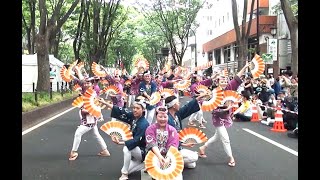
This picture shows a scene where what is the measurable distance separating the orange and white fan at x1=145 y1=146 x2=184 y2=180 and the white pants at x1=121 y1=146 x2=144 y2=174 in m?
1.01

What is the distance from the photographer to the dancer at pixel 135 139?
6695 millimetres

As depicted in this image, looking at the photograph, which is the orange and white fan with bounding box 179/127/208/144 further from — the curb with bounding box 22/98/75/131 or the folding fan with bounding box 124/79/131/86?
the folding fan with bounding box 124/79/131/86

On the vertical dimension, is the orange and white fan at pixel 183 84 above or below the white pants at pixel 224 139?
above

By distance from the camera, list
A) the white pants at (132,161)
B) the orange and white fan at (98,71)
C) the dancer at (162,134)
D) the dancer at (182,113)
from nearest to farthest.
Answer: the dancer at (162,134)
the white pants at (132,161)
the dancer at (182,113)
the orange and white fan at (98,71)

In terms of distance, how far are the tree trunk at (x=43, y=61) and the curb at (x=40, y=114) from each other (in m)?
1.24

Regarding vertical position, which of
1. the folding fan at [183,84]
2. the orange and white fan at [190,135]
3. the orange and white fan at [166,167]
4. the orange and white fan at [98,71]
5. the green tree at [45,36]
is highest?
the green tree at [45,36]

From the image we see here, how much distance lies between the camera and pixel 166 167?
5.83 metres

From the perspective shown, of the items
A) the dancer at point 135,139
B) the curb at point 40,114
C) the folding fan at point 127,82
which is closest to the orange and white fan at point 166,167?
the dancer at point 135,139

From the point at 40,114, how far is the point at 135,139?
1033 cm

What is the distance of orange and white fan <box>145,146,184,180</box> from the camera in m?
5.77

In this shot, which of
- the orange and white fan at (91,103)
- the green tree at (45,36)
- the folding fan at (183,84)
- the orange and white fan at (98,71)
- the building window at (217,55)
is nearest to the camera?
the orange and white fan at (91,103)

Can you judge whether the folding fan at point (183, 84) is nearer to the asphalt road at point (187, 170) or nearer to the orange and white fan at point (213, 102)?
the asphalt road at point (187, 170)

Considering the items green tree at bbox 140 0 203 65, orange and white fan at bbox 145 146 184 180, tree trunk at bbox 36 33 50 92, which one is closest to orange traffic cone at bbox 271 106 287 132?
orange and white fan at bbox 145 146 184 180

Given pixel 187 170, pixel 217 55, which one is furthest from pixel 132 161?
pixel 217 55
